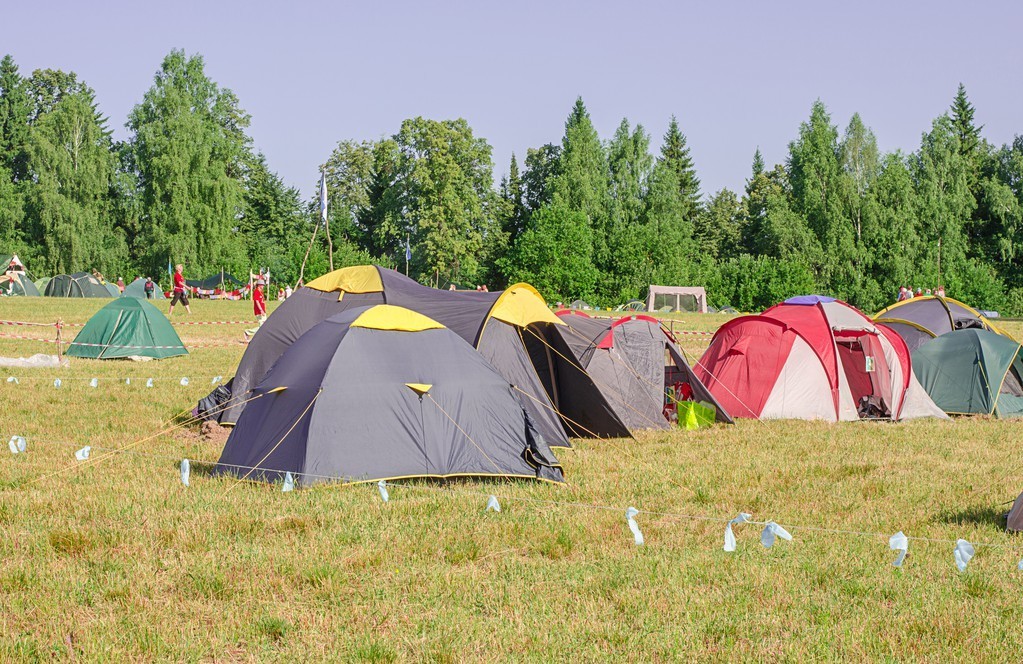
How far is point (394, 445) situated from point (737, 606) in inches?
153

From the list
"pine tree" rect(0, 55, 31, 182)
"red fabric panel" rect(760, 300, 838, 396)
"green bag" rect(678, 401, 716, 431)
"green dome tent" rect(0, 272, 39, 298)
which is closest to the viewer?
"green bag" rect(678, 401, 716, 431)

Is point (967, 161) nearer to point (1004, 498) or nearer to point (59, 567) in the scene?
point (1004, 498)

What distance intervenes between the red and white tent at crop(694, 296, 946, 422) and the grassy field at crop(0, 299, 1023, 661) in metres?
3.91

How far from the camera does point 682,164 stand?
264ft

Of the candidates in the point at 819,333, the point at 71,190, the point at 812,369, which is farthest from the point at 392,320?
the point at 71,190

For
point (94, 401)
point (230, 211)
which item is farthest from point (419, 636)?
point (230, 211)

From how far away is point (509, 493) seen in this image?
8.74m

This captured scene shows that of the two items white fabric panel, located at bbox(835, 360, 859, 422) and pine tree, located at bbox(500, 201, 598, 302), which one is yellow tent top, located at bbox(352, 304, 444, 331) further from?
pine tree, located at bbox(500, 201, 598, 302)

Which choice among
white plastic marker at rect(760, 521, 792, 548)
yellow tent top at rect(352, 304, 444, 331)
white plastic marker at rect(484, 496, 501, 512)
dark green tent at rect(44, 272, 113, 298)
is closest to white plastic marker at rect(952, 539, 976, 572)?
white plastic marker at rect(760, 521, 792, 548)

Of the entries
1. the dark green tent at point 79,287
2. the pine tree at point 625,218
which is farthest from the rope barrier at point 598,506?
the pine tree at point 625,218

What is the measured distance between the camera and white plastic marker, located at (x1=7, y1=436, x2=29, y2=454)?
10242 millimetres

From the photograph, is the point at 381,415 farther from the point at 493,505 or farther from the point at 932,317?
the point at 932,317

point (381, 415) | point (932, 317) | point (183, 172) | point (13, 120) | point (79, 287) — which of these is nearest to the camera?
point (381, 415)

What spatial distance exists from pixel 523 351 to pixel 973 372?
804 centimetres
